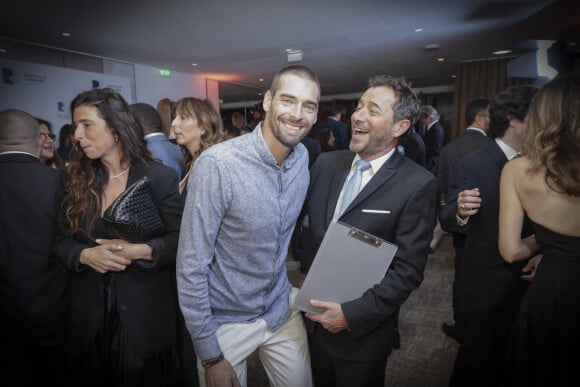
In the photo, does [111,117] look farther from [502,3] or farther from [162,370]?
[502,3]

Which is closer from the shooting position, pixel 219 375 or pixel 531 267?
pixel 219 375

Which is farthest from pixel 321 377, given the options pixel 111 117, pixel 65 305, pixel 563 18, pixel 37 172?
pixel 563 18

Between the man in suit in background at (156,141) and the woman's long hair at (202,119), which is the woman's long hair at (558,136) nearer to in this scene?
the woman's long hair at (202,119)

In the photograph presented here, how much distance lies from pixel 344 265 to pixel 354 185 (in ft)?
1.11

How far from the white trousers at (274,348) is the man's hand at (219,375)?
7 centimetres

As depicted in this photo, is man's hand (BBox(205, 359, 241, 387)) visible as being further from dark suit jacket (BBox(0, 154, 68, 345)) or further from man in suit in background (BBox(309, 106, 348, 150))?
man in suit in background (BBox(309, 106, 348, 150))

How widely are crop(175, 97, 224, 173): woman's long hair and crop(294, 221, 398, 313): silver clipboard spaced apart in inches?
57.3

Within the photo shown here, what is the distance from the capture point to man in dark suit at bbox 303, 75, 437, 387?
4.13 feet

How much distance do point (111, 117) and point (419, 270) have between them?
1.42 metres

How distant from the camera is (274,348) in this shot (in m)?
1.42

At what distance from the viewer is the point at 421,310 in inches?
122

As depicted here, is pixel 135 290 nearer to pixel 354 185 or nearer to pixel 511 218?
pixel 354 185

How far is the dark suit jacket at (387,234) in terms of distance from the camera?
125 cm

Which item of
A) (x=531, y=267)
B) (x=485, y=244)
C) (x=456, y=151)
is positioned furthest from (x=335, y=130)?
(x=531, y=267)
